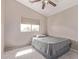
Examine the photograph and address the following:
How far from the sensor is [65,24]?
195 inches

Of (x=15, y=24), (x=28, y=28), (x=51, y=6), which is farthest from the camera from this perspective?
(x=28, y=28)

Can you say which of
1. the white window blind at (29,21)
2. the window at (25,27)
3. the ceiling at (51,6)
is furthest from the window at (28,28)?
the ceiling at (51,6)

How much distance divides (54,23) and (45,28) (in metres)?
0.74

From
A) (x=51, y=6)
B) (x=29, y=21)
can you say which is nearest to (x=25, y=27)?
(x=29, y=21)

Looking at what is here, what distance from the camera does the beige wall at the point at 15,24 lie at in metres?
4.35

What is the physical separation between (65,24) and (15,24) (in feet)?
10.2

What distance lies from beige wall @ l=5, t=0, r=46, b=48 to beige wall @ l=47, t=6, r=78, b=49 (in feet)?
5.12

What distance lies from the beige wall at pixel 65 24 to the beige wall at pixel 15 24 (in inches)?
61.4

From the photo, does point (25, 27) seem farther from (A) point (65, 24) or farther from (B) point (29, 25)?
(A) point (65, 24)

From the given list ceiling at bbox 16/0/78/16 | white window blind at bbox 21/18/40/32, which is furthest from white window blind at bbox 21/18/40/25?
ceiling at bbox 16/0/78/16

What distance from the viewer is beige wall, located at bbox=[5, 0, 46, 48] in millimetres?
4346

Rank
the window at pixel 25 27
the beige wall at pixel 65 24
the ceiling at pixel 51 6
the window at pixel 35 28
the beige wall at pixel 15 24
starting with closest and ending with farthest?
the ceiling at pixel 51 6, the beige wall at pixel 15 24, the beige wall at pixel 65 24, the window at pixel 25 27, the window at pixel 35 28

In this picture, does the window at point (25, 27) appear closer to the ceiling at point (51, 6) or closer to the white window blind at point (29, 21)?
the white window blind at point (29, 21)

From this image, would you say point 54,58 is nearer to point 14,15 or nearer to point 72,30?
point 72,30
